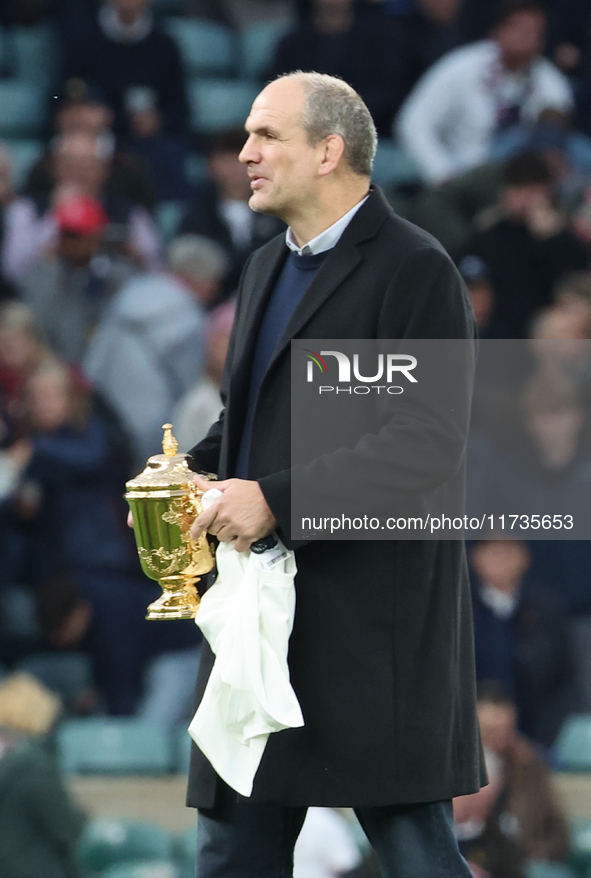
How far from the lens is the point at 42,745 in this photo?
4258 millimetres

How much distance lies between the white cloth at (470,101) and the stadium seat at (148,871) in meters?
2.96

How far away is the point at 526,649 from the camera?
4594 millimetres

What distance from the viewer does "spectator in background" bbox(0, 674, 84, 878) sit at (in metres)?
3.90

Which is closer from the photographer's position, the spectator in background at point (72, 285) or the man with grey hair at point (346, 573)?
the man with grey hair at point (346, 573)

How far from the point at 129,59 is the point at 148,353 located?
146 cm

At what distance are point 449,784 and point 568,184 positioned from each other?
12.5 ft

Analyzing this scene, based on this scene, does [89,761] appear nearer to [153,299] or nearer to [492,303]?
[153,299]

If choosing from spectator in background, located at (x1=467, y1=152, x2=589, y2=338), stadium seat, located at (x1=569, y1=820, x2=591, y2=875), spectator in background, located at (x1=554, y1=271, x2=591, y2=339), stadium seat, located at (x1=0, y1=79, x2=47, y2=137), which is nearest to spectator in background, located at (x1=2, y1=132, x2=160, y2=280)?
stadium seat, located at (x1=0, y1=79, x2=47, y2=137)

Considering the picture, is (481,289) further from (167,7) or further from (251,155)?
(251,155)

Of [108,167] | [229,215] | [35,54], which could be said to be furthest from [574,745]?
[35,54]

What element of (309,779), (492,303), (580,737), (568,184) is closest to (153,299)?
(492,303)

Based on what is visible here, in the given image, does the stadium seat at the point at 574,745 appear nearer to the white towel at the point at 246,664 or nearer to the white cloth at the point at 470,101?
the white cloth at the point at 470,101

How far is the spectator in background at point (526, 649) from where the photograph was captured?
458 centimetres

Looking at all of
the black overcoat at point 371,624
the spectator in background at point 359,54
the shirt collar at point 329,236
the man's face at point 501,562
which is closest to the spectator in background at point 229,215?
the spectator in background at point 359,54
